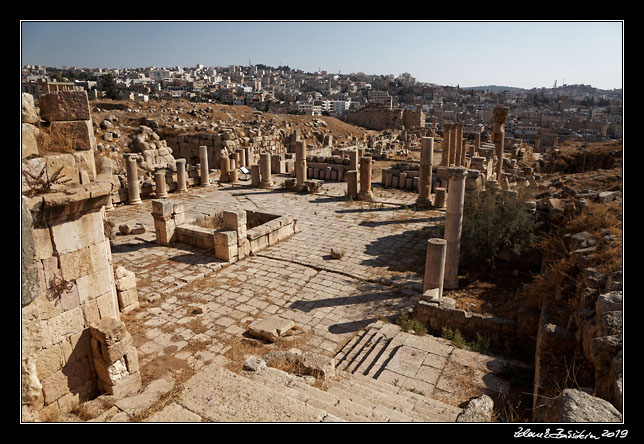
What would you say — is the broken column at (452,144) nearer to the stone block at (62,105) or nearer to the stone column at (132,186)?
the stone column at (132,186)

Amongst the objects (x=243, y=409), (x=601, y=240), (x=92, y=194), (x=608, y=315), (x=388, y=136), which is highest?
(x=388, y=136)

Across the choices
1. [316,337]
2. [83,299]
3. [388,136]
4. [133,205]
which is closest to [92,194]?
[83,299]

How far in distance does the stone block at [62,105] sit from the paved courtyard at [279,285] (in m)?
3.98

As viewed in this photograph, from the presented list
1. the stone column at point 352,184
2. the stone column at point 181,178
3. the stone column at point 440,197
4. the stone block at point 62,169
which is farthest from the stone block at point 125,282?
the stone column at point 440,197

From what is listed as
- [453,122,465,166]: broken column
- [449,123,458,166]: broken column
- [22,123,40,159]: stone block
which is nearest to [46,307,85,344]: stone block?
[22,123,40,159]: stone block

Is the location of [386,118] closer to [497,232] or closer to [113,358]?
[497,232]

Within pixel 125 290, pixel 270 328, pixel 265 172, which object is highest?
pixel 265 172

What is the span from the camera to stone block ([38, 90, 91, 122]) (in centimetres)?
561

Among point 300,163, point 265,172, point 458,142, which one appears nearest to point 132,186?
point 265,172

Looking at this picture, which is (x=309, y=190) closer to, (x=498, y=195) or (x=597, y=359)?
(x=498, y=195)

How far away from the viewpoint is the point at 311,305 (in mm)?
8828

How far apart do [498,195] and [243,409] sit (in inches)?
384

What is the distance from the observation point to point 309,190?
63.7ft

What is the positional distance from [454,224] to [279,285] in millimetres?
4458
